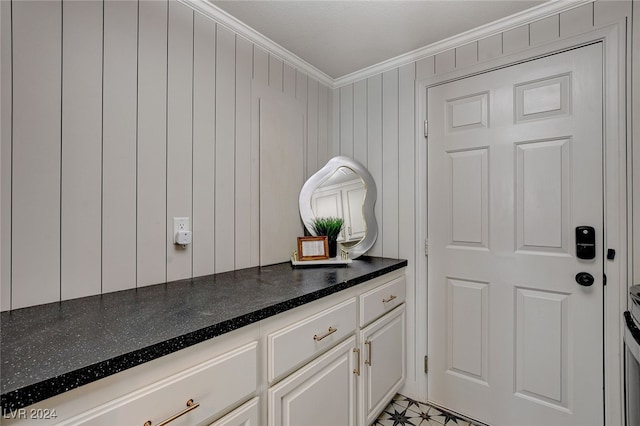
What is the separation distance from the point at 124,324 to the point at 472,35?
2.14 metres

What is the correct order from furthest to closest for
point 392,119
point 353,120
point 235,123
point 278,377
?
point 353,120, point 392,119, point 235,123, point 278,377

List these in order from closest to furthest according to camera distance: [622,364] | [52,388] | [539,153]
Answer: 1. [52,388]
2. [622,364]
3. [539,153]

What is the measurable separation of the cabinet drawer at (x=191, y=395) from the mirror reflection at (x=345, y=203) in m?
1.23

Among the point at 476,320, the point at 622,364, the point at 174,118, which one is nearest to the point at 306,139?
the point at 174,118

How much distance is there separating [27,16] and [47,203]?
0.63 metres

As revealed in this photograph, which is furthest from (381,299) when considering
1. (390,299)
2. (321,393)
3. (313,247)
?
(321,393)

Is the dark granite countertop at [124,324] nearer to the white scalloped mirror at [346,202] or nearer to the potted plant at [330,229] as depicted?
the potted plant at [330,229]

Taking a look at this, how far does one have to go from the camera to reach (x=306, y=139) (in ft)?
7.21

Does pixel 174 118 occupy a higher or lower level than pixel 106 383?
higher

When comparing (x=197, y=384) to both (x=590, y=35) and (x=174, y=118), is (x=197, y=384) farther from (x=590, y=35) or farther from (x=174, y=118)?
(x=590, y=35)

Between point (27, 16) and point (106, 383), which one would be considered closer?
point (106, 383)

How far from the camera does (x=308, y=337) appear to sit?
3.99 ft

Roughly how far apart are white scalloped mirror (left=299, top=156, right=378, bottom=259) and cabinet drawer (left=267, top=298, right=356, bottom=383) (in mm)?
696

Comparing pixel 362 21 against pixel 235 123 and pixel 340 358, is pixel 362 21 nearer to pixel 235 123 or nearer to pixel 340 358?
pixel 235 123
